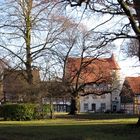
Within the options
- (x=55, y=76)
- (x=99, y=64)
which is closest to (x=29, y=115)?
(x=55, y=76)

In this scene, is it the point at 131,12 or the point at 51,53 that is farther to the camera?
the point at 51,53

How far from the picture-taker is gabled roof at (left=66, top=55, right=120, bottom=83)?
2889 inches

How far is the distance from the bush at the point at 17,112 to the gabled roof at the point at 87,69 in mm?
19405

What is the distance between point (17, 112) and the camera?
51156 millimetres

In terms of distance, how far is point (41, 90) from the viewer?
55125 mm

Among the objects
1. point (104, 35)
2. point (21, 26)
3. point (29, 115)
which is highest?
point (21, 26)

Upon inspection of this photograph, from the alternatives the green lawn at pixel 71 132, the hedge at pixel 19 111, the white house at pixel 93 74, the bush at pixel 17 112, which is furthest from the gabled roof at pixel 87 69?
the green lawn at pixel 71 132

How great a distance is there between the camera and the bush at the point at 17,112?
5128cm

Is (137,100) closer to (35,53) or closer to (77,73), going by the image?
(77,73)

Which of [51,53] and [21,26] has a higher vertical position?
[21,26]

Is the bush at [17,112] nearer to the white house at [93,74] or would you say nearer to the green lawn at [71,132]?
the white house at [93,74]

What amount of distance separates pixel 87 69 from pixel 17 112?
27492 mm

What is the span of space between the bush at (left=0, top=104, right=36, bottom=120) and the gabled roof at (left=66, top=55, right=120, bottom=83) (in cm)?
1940

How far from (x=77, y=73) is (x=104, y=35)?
45.5 metres
